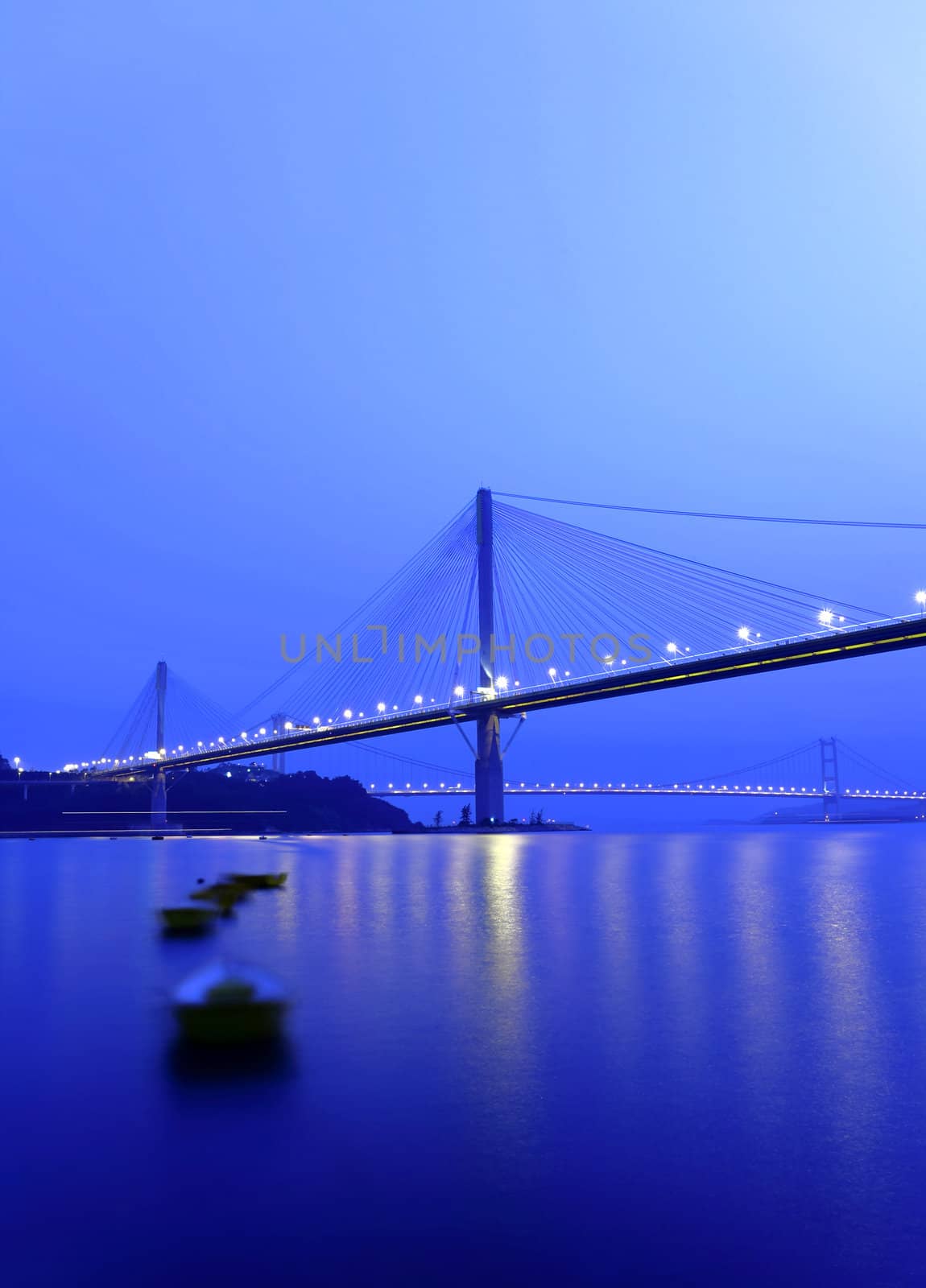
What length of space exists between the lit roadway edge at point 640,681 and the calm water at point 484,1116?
1078 inches

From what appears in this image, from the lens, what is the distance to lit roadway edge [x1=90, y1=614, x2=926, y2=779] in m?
46.4

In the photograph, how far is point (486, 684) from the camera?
2408 inches

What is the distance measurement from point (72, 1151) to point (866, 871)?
38.5 metres

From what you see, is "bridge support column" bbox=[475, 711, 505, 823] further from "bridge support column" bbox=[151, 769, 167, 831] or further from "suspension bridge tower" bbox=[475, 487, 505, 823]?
"bridge support column" bbox=[151, 769, 167, 831]

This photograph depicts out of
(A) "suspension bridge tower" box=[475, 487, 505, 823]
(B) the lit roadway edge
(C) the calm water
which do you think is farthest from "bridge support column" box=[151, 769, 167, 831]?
(C) the calm water

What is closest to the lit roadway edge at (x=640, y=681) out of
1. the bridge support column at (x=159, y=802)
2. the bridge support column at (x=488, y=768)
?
the bridge support column at (x=488, y=768)

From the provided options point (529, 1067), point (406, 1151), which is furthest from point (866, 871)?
point (406, 1151)

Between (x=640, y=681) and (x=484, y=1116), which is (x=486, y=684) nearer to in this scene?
(x=640, y=681)

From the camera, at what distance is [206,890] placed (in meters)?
28.8

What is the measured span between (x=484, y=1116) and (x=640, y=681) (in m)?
46.9

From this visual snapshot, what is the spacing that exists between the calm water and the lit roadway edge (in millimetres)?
27371

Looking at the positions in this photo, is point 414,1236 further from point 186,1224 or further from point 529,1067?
point 529,1067

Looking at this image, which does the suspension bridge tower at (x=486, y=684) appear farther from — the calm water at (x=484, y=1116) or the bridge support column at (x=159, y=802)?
the calm water at (x=484, y=1116)

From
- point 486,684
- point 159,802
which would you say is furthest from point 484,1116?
point 159,802
